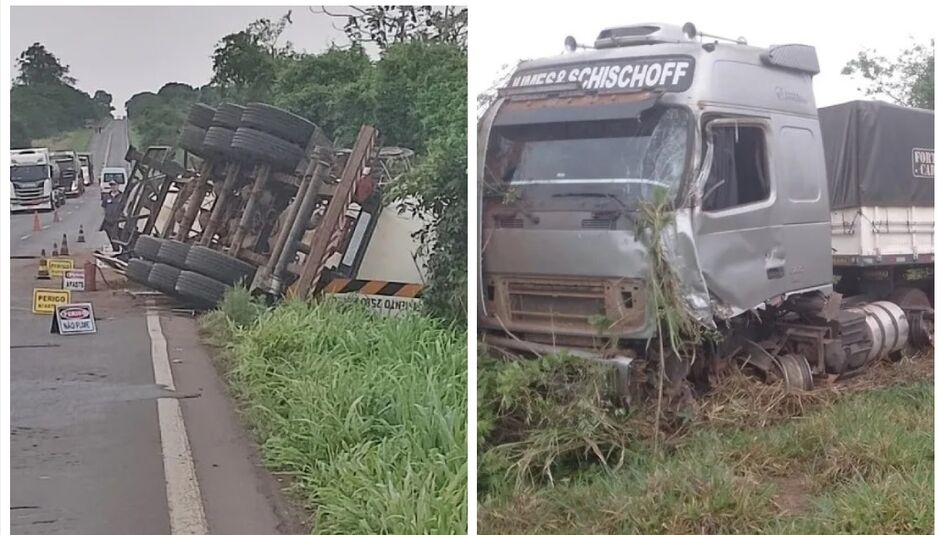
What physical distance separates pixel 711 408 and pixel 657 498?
1.04 ft

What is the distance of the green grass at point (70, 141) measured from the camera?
2857mm

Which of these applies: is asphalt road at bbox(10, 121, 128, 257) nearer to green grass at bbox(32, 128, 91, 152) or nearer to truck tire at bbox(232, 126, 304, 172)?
green grass at bbox(32, 128, 91, 152)

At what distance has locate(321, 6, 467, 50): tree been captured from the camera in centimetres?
285

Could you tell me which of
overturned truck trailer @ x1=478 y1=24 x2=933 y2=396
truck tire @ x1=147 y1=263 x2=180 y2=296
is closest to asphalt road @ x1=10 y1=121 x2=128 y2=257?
truck tire @ x1=147 y1=263 x2=180 y2=296

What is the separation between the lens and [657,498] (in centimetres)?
273

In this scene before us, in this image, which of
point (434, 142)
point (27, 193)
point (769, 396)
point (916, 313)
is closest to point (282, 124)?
point (434, 142)

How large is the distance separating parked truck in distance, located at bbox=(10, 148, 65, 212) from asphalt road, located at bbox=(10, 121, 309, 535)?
41mm

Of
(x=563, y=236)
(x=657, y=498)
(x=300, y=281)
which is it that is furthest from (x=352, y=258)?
(x=657, y=498)

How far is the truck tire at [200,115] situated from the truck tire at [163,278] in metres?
0.45

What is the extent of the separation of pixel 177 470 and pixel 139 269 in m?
0.63

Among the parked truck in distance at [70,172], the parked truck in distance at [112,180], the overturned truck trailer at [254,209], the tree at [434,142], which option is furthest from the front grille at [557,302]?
the parked truck in distance at [70,172]

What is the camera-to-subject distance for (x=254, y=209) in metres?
2.95

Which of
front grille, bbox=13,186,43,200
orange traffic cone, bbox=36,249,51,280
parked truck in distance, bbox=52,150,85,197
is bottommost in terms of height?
orange traffic cone, bbox=36,249,51,280

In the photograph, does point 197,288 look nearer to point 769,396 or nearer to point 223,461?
point 223,461
